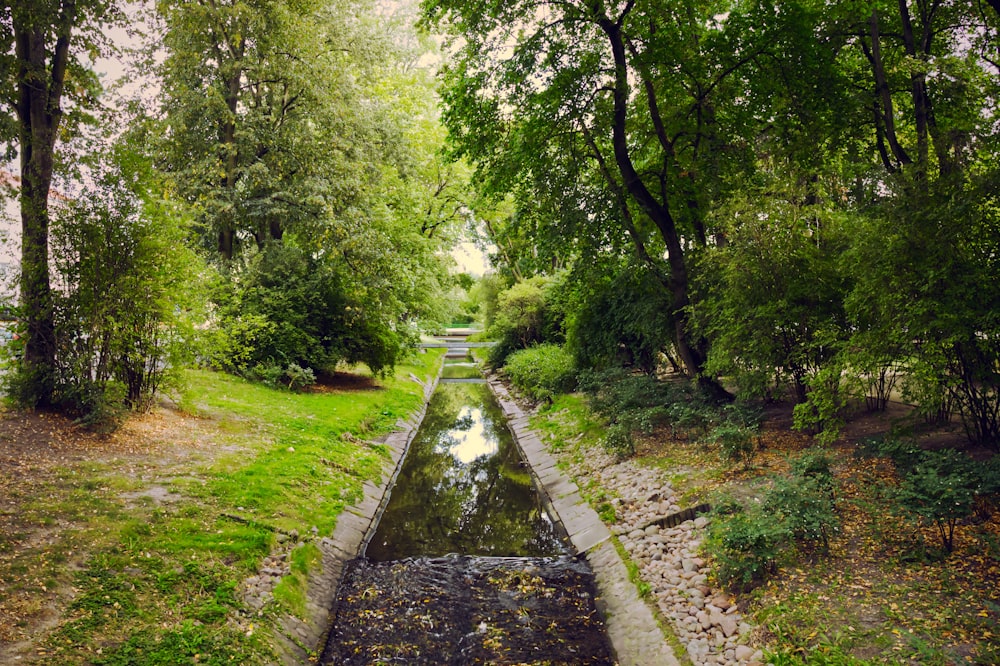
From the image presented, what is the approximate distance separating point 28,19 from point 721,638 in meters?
12.8

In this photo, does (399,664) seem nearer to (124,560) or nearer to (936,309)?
(124,560)

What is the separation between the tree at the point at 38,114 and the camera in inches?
365

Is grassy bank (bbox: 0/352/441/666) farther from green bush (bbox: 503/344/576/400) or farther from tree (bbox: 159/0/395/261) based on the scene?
green bush (bbox: 503/344/576/400)

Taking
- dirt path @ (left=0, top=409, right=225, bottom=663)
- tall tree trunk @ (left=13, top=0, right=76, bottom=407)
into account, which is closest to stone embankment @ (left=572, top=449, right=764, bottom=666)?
dirt path @ (left=0, top=409, right=225, bottom=663)

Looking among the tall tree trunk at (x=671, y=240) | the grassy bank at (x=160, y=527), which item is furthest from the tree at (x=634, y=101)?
the grassy bank at (x=160, y=527)

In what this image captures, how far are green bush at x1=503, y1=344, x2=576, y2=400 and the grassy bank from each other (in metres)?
7.56

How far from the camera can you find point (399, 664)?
5.73 meters

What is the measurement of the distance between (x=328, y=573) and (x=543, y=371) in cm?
1333

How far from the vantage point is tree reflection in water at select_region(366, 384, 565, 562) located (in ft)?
29.2

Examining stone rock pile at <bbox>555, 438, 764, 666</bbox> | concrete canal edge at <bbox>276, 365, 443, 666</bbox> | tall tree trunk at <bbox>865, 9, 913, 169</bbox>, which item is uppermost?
tall tree trunk at <bbox>865, 9, 913, 169</bbox>

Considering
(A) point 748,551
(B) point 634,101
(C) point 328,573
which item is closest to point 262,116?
(B) point 634,101

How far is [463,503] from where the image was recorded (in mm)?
11055

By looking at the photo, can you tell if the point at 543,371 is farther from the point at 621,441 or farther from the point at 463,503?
the point at 463,503

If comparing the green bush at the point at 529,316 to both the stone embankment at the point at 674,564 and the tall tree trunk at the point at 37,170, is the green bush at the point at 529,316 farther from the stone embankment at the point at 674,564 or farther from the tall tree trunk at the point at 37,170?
the tall tree trunk at the point at 37,170
